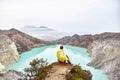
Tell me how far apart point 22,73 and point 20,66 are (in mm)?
124

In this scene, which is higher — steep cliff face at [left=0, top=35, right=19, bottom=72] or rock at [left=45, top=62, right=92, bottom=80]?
steep cliff face at [left=0, top=35, right=19, bottom=72]

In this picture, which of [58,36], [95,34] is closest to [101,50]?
[95,34]

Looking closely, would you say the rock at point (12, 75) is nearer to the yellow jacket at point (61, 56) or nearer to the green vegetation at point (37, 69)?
the green vegetation at point (37, 69)

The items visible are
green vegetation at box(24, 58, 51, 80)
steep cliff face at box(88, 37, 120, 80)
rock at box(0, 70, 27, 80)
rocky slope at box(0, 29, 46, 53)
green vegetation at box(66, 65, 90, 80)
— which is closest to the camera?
green vegetation at box(66, 65, 90, 80)

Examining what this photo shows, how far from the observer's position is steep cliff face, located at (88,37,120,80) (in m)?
5.98

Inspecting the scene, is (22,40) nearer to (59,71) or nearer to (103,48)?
(59,71)

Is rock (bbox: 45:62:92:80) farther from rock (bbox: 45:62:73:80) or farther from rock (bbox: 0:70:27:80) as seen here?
rock (bbox: 0:70:27:80)

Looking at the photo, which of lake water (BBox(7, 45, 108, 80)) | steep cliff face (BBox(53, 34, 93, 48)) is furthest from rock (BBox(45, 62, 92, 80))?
steep cliff face (BBox(53, 34, 93, 48))

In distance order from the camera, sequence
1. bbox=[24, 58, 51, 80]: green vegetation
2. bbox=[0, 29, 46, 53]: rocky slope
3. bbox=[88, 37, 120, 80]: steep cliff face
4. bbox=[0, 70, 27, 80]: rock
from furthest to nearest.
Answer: bbox=[0, 29, 46, 53]: rocky slope < bbox=[88, 37, 120, 80]: steep cliff face < bbox=[0, 70, 27, 80]: rock < bbox=[24, 58, 51, 80]: green vegetation

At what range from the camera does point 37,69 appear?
18.4 feet

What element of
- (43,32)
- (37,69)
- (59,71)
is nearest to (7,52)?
(43,32)

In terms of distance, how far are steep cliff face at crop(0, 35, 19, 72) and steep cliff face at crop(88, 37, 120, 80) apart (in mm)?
1095

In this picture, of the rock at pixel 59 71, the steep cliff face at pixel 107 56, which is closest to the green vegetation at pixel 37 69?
the rock at pixel 59 71

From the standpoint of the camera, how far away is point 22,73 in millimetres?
5867
